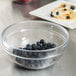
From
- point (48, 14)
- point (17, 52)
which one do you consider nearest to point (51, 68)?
point (17, 52)

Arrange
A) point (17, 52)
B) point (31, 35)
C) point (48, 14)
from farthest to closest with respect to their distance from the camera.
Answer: point (48, 14), point (31, 35), point (17, 52)

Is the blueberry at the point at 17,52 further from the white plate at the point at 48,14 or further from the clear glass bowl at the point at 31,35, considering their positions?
the white plate at the point at 48,14

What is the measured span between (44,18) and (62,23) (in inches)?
2.5

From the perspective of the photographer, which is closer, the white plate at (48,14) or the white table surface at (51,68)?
the white table surface at (51,68)

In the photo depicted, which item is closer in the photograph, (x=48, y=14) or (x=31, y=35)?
(x=31, y=35)

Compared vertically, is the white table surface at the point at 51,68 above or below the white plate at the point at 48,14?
above

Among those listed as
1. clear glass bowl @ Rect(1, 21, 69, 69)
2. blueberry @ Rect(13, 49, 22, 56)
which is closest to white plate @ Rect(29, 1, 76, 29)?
clear glass bowl @ Rect(1, 21, 69, 69)

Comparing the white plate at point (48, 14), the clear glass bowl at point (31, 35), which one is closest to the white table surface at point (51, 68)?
the clear glass bowl at point (31, 35)

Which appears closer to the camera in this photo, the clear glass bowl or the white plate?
the clear glass bowl

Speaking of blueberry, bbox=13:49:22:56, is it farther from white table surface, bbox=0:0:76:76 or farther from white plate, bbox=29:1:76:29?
white plate, bbox=29:1:76:29

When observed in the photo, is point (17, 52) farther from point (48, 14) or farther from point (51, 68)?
point (48, 14)

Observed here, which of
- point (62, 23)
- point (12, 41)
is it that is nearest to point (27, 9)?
point (62, 23)

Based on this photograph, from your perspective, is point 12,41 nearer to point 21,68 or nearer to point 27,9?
point 21,68

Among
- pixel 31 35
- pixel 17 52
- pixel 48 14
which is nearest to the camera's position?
pixel 17 52
